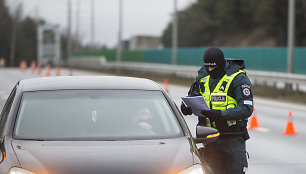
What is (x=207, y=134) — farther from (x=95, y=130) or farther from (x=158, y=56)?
(x=158, y=56)

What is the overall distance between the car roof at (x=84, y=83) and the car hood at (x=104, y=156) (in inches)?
30.9

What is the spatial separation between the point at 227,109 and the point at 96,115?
1110 millimetres

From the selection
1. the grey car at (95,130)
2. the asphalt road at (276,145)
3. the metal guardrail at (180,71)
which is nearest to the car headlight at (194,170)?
the grey car at (95,130)

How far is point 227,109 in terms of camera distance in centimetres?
550

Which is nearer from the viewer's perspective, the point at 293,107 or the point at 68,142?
the point at 68,142

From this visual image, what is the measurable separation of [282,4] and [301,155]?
196 feet

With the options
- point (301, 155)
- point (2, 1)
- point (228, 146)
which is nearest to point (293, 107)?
point (301, 155)

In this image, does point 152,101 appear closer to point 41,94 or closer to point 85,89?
point 85,89

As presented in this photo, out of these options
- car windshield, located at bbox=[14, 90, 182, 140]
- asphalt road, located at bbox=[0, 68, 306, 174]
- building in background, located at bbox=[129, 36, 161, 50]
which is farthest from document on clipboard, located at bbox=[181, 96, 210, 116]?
building in background, located at bbox=[129, 36, 161, 50]

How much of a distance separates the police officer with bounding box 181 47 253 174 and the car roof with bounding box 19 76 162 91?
19.6 inches

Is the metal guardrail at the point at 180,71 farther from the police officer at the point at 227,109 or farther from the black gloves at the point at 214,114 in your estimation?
the black gloves at the point at 214,114

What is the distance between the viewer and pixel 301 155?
10133 millimetres

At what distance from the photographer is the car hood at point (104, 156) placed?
4.20 meters

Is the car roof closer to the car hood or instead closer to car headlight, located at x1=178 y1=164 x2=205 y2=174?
the car hood
